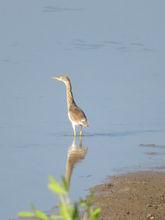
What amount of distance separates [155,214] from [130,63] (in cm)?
1008

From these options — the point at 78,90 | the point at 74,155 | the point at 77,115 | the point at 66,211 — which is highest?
the point at 66,211

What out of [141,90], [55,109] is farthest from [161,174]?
[141,90]

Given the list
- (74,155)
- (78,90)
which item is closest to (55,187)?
(74,155)

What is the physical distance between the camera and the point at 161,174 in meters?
10.4

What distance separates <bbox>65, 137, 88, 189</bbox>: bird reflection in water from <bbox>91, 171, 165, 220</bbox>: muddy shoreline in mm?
787

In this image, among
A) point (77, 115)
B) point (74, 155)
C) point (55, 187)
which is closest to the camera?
point (55, 187)

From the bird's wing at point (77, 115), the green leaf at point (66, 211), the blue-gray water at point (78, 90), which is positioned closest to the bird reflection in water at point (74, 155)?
the blue-gray water at point (78, 90)

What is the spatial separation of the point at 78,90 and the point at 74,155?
4.02 m

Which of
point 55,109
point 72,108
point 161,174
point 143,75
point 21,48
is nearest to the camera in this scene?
point 161,174

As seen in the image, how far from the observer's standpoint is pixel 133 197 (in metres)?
9.08

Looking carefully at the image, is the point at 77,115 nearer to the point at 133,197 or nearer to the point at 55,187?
the point at 133,197

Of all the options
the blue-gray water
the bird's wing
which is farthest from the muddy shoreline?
the bird's wing

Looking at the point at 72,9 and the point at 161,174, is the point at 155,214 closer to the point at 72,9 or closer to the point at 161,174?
the point at 161,174

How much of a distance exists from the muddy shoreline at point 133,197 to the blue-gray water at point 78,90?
0.30 meters
